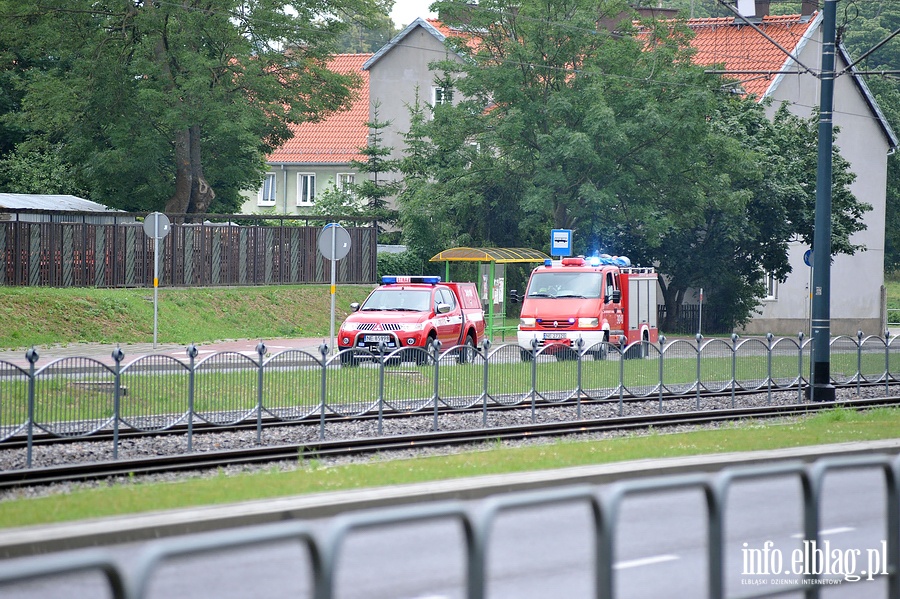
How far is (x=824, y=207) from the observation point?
68.7 feet

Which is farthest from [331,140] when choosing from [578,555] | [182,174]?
[578,555]

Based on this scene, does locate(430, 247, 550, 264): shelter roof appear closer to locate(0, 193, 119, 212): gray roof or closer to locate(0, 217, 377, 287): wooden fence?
locate(0, 217, 377, 287): wooden fence

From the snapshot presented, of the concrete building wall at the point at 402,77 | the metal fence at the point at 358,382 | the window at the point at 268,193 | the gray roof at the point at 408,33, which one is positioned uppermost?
the gray roof at the point at 408,33

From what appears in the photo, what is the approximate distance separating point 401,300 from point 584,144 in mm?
11907

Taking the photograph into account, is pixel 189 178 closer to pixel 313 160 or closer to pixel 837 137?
pixel 313 160

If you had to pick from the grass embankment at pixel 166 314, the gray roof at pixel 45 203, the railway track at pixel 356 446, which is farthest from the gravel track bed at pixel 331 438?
the gray roof at pixel 45 203

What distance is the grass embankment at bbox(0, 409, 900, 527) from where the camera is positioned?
10.5 m

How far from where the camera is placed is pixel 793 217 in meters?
44.3

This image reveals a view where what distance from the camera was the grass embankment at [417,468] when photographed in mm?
10469

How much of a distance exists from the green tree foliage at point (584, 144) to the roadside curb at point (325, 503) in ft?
79.9

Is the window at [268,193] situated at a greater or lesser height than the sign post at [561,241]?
greater

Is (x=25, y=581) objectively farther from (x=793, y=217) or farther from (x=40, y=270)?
(x=793, y=217)

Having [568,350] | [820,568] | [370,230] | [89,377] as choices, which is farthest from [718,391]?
[370,230]

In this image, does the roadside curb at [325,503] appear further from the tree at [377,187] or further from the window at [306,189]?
the window at [306,189]
